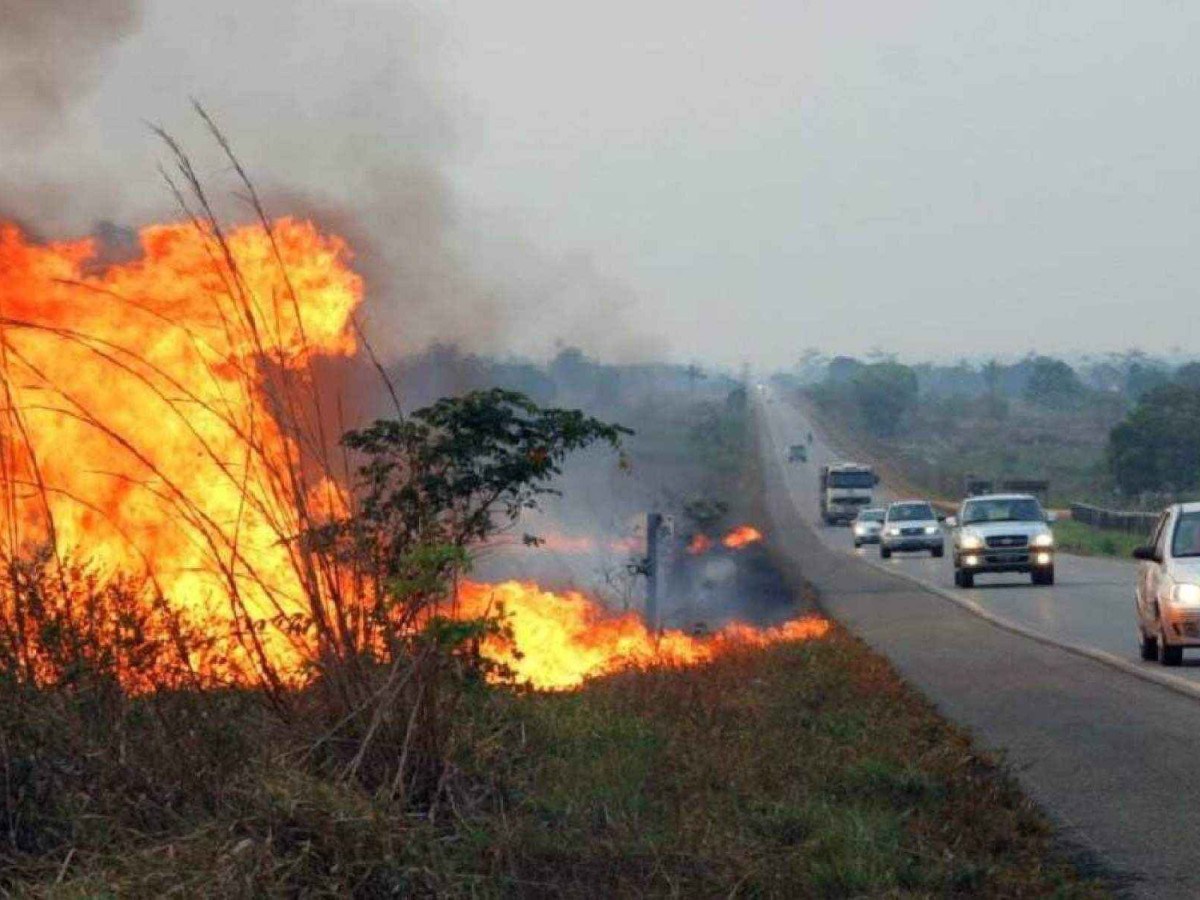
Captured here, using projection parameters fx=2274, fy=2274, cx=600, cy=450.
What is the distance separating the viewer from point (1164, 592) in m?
21.6

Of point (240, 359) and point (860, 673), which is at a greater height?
point (240, 359)

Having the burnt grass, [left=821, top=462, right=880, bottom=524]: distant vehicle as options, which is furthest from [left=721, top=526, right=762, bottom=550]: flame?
the burnt grass

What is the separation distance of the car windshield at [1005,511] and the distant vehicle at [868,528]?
25.8m

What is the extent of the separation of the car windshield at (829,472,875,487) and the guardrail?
30.5 feet

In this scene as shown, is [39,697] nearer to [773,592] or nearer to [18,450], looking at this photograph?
[18,450]

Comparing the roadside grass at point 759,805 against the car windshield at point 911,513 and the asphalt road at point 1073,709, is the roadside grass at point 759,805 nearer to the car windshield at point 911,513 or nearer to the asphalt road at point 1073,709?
the asphalt road at point 1073,709

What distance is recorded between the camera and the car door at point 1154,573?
21984mm

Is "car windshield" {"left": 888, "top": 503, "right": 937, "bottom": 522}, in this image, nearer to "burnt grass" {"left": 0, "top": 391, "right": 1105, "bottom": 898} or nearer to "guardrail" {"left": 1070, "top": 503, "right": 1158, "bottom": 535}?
"guardrail" {"left": 1070, "top": 503, "right": 1158, "bottom": 535}

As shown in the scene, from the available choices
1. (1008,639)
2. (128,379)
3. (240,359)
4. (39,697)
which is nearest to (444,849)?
(39,697)

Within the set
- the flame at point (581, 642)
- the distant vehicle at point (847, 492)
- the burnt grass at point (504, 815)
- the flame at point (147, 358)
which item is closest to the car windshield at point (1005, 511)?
the flame at point (581, 642)

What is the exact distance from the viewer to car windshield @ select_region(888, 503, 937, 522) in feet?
201

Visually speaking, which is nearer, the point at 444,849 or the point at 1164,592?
the point at 444,849

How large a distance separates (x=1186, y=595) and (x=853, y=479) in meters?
68.9

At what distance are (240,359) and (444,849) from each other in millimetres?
3320
